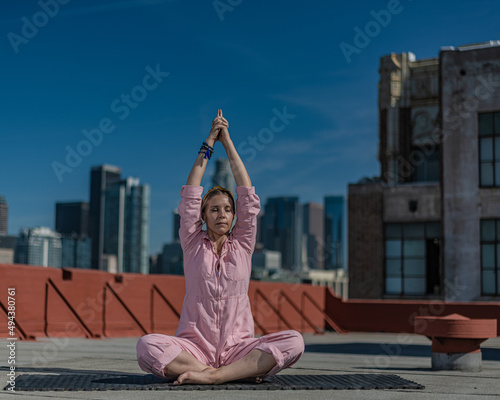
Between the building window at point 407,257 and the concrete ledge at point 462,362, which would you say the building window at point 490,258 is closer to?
the building window at point 407,257

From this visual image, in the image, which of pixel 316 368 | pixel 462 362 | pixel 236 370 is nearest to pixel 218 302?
pixel 236 370

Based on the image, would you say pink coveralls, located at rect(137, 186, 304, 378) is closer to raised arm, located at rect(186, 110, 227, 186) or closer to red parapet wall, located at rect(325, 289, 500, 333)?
raised arm, located at rect(186, 110, 227, 186)

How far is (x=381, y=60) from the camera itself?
3622 cm

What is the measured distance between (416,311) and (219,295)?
16349 millimetres

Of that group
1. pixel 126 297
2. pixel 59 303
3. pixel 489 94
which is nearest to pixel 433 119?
pixel 489 94

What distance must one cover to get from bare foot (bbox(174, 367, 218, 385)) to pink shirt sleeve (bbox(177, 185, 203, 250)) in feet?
3.85

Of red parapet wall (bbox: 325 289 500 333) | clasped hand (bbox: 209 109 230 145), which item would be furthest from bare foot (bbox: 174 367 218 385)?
red parapet wall (bbox: 325 289 500 333)

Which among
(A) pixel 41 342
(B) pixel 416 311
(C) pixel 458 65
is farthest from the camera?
(C) pixel 458 65

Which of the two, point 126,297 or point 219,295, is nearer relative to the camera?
point 219,295

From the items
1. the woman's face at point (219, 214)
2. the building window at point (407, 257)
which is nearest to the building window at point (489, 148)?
the building window at point (407, 257)

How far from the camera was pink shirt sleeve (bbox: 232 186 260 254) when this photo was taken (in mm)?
6691

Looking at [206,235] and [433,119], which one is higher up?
[433,119]

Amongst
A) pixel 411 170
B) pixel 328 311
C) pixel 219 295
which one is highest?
pixel 411 170

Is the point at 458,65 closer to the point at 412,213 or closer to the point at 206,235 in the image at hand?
the point at 412,213
